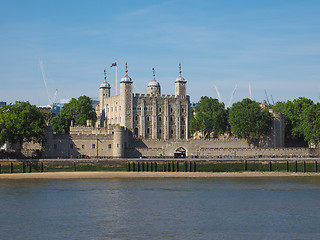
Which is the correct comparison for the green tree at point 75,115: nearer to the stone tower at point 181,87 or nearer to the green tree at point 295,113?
the stone tower at point 181,87

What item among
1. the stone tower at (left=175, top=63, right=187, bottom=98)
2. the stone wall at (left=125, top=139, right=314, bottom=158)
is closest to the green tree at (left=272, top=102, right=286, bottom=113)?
the stone tower at (left=175, top=63, right=187, bottom=98)

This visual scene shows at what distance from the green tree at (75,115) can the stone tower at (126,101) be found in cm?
1096

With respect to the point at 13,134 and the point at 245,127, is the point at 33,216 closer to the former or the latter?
the point at 13,134

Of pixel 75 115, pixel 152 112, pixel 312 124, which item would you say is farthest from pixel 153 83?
pixel 312 124

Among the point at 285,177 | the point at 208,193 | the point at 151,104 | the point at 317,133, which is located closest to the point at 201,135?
the point at 151,104

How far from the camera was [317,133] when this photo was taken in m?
106

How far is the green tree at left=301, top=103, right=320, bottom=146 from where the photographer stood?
107 metres

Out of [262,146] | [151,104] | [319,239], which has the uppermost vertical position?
[151,104]

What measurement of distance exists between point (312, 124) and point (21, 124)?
51369 millimetres

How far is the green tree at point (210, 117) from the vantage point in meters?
120

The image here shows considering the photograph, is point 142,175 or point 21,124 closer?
point 142,175

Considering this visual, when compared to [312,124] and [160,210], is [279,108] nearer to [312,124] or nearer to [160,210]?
[312,124]

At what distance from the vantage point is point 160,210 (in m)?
52.9

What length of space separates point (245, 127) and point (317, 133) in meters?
13.0
